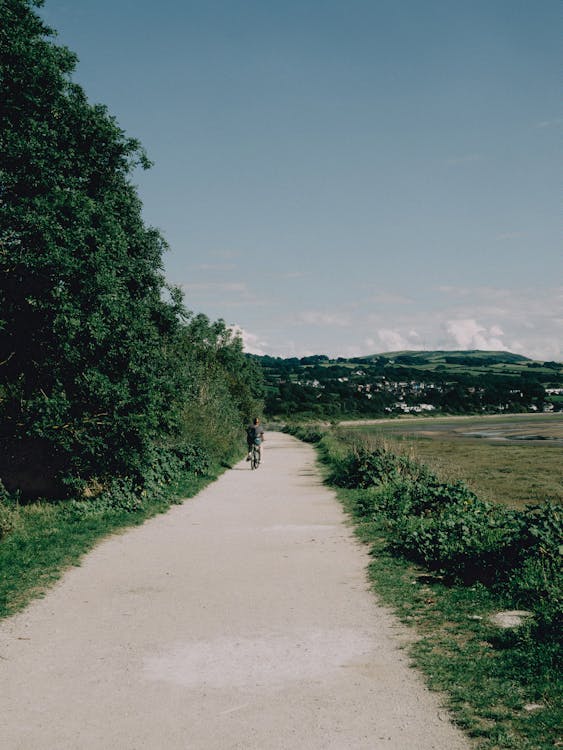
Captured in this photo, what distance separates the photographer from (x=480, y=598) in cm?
705

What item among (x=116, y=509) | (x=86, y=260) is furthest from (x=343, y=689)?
(x=86, y=260)

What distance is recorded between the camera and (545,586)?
678cm

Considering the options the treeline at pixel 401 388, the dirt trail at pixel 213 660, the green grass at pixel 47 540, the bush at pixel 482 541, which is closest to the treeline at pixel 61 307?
the green grass at pixel 47 540

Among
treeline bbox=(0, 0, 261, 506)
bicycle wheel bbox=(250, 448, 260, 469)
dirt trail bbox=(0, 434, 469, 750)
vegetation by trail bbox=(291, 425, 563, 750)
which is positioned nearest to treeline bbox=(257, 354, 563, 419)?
bicycle wheel bbox=(250, 448, 260, 469)

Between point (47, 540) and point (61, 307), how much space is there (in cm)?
503

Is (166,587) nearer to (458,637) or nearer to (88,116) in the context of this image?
(458,637)

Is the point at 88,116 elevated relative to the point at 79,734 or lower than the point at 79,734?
elevated

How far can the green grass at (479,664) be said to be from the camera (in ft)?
13.3

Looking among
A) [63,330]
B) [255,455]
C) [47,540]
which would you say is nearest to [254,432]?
[255,455]

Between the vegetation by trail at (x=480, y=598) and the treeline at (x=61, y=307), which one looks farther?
the treeline at (x=61, y=307)

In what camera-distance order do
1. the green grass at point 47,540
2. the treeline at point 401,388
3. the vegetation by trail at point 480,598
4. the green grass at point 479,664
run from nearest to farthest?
the green grass at point 479,664 < the vegetation by trail at point 480,598 < the green grass at point 47,540 < the treeline at point 401,388

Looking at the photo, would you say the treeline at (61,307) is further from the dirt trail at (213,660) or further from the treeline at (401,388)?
the treeline at (401,388)

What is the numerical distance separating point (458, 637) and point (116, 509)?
29.8 ft

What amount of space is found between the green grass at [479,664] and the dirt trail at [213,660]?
0.69 ft
